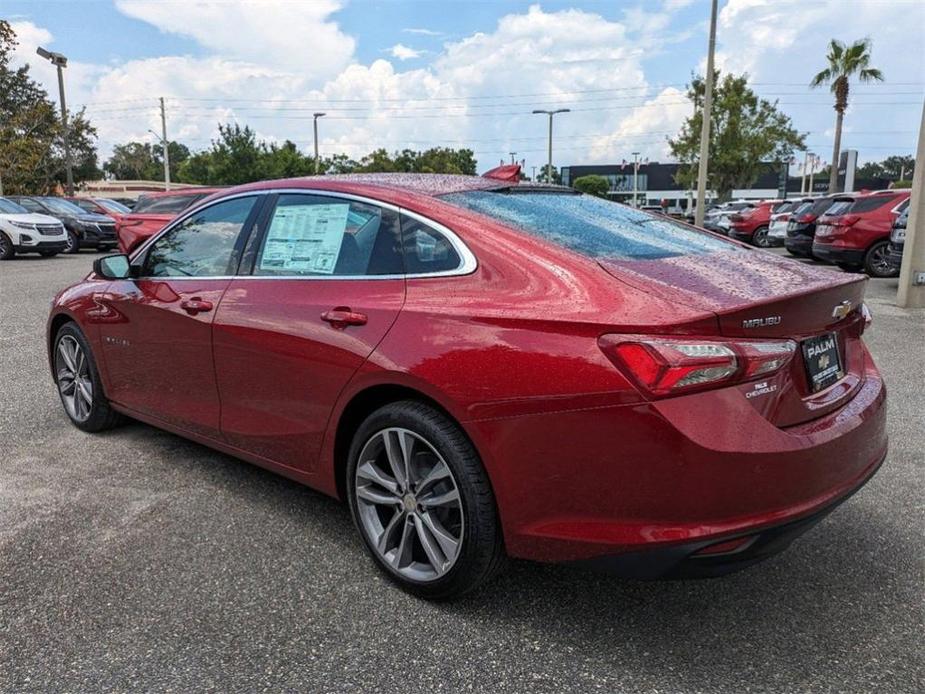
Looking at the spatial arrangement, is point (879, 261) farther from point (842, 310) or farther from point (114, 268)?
point (114, 268)

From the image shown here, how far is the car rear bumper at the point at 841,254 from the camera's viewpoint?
43.9 feet

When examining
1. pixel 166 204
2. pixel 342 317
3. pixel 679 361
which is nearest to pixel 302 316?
pixel 342 317

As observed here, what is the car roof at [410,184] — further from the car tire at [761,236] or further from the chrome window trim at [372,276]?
the car tire at [761,236]

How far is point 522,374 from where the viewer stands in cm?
234

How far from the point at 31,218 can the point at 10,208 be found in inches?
35.7

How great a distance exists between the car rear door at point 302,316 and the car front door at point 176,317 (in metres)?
0.13

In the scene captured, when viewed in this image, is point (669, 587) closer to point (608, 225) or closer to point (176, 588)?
point (608, 225)

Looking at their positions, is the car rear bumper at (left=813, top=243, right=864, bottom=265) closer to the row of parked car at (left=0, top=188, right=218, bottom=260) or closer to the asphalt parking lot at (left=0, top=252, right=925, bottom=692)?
the asphalt parking lot at (left=0, top=252, right=925, bottom=692)

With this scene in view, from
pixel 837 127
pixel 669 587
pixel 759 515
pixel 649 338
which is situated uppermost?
pixel 837 127

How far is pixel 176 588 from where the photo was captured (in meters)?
2.87

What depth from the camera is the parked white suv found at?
17.6 m

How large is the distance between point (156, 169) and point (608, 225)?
4536 inches

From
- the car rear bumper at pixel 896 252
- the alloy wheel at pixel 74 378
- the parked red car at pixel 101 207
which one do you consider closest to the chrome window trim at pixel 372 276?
the alloy wheel at pixel 74 378

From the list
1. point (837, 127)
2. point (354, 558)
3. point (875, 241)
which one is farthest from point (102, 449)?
point (837, 127)
